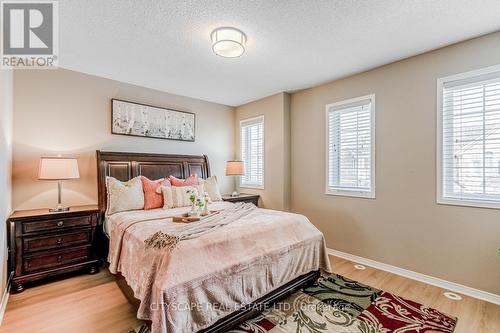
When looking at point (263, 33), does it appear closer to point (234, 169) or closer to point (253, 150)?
point (234, 169)

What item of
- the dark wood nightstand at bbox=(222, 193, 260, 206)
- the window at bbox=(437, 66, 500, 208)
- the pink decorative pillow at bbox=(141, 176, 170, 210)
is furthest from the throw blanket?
the window at bbox=(437, 66, 500, 208)

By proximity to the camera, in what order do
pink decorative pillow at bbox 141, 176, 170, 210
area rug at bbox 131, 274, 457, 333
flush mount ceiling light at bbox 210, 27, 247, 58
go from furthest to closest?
pink decorative pillow at bbox 141, 176, 170, 210 → flush mount ceiling light at bbox 210, 27, 247, 58 → area rug at bbox 131, 274, 457, 333

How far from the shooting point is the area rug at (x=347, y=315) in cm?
198

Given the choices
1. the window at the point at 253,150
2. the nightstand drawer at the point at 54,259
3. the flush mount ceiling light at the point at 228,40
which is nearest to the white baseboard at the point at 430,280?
the window at the point at 253,150

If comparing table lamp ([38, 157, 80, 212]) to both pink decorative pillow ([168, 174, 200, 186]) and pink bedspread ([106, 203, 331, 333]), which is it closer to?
pink bedspread ([106, 203, 331, 333])

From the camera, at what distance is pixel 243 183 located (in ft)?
16.9

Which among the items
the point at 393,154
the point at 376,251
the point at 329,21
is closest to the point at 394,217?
the point at 376,251

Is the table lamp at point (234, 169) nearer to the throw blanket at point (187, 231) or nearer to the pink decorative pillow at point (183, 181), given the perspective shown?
the pink decorative pillow at point (183, 181)

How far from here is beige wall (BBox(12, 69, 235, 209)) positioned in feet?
9.93

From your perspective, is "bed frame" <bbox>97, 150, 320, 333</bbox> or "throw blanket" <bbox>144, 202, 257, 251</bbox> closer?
"throw blanket" <bbox>144, 202, 257, 251</bbox>

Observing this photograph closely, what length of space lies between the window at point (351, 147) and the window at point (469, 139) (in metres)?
0.78

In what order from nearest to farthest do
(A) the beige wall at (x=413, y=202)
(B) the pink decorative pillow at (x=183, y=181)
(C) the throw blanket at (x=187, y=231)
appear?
(C) the throw blanket at (x=187, y=231)
(A) the beige wall at (x=413, y=202)
(B) the pink decorative pillow at (x=183, y=181)

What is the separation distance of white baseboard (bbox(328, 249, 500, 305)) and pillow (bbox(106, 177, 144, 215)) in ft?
10.0

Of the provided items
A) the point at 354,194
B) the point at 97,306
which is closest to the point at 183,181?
the point at 97,306
